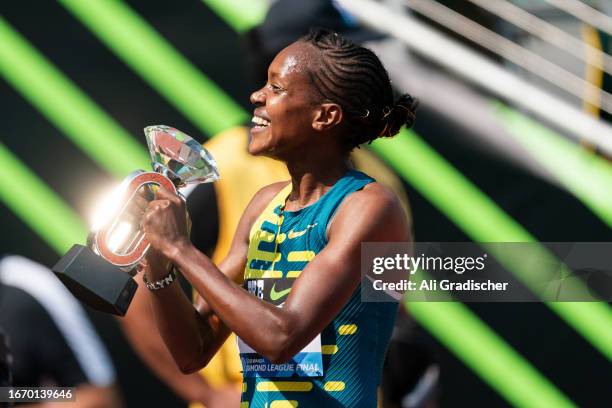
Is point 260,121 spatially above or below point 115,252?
above

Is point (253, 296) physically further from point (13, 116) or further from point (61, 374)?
point (13, 116)

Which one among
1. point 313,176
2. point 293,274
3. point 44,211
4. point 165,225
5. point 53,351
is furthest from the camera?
point 44,211

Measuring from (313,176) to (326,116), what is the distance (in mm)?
124

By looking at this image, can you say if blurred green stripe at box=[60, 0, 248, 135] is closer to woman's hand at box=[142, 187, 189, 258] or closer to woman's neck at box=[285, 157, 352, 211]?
woman's neck at box=[285, 157, 352, 211]

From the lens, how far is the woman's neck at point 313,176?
232 centimetres

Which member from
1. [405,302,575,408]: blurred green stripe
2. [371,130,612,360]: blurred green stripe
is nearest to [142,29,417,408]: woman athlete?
[371,130,612,360]: blurred green stripe

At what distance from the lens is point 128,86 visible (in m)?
4.04

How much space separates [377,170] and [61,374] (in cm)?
141

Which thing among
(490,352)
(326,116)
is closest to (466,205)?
(490,352)

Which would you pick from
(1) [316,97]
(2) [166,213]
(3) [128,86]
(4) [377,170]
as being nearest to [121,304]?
(2) [166,213]

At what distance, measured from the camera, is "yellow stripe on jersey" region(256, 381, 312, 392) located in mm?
2174

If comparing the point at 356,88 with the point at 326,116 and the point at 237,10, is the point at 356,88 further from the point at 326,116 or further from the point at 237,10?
the point at 237,10

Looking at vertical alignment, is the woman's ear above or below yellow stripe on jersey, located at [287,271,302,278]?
above

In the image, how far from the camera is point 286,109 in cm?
227
